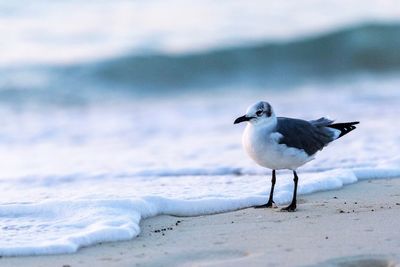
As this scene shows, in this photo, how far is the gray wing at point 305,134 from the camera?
604cm

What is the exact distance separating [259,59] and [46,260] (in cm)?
1219

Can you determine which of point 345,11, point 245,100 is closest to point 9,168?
point 245,100

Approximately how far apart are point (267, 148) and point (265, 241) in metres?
1.03

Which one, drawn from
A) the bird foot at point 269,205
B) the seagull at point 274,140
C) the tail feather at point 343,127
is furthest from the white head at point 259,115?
the tail feather at point 343,127

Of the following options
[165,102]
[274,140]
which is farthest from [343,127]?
[165,102]

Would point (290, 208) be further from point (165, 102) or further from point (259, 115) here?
point (165, 102)

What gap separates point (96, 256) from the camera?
491 centimetres

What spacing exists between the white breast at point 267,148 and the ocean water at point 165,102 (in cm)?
38

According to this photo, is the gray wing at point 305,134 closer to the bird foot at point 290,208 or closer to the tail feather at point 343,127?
the tail feather at point 343,127

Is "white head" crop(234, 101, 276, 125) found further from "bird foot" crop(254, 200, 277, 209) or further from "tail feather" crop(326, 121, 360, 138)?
"tail feather" crop(326, 121, 360, 138)

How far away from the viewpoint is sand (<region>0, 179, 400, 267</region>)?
185 inches

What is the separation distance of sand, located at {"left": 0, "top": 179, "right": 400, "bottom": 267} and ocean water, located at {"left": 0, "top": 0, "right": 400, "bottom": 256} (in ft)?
0.60

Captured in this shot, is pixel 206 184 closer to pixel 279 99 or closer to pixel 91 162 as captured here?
pixel 91 162

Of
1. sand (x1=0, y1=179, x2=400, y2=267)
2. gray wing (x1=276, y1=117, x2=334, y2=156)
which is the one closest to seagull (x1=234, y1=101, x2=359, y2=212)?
gray wing (x1=276, y1=117, x2=334, y2=156)
